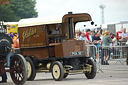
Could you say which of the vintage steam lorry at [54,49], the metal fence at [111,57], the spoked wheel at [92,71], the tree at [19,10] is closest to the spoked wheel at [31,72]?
the vintage steam lorry at [54,49]

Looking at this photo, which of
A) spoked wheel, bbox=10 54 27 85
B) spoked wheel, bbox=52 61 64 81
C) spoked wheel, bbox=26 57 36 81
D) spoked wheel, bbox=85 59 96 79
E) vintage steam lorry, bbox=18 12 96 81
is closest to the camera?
spoked wheel, bbox=10 54 27 85

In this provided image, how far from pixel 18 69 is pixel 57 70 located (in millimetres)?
2659

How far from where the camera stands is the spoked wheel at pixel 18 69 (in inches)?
481

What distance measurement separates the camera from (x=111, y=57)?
824 inches

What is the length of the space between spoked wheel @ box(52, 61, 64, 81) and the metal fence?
4.60 metres

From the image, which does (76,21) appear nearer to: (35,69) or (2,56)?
(35,69)

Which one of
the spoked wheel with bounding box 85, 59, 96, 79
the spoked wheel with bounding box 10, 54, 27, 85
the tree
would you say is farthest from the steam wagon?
the tree

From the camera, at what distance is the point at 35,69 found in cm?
1617

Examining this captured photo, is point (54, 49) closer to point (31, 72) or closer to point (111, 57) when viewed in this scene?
point (31, 72)

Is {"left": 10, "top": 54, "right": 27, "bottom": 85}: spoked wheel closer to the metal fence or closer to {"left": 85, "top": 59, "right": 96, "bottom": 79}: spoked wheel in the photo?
{"left": 85, "top": 59, "right": 96, "bottom": 79}: spoked wheel

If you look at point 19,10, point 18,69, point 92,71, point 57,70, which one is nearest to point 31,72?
point 57,70

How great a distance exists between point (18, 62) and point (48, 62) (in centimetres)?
359

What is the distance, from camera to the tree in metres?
97.6

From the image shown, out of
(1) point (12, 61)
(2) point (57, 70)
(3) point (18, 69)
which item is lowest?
(2) point (57, 70)
